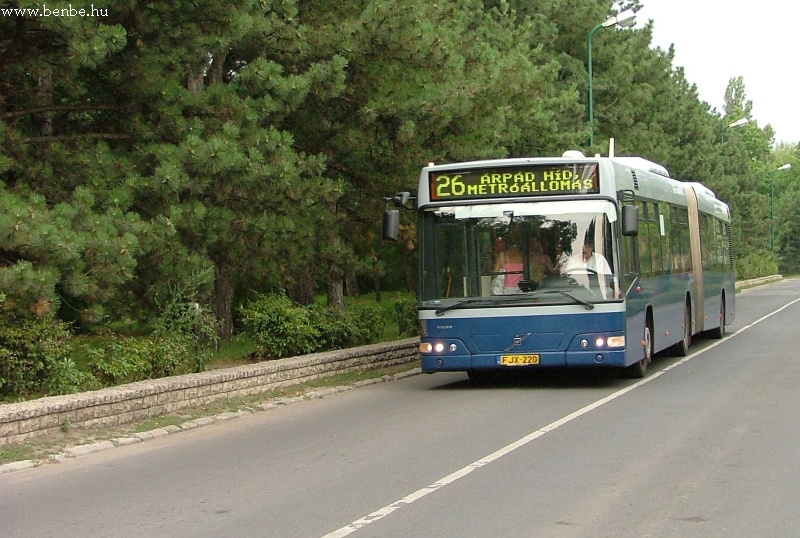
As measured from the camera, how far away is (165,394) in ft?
45.2

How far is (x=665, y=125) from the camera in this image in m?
57.1

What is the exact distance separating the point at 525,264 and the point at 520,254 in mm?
153

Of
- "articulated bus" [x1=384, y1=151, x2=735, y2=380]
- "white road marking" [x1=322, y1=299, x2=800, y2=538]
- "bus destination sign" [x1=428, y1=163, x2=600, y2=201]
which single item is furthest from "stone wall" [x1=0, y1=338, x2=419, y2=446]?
"white road marking" [x1=322, y1=299, x2=800, y2=538]

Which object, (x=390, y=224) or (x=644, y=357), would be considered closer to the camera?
(x=390, y=224)

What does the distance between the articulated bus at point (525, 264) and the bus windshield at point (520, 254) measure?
0.04ft

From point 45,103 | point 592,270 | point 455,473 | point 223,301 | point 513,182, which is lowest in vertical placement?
point 455,473

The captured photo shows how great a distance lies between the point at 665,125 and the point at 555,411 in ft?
149

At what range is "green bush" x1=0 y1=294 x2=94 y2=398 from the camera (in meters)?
13.1

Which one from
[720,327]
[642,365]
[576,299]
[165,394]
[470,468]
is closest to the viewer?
[470,468]

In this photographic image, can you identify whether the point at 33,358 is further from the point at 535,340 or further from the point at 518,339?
the point at 535,340

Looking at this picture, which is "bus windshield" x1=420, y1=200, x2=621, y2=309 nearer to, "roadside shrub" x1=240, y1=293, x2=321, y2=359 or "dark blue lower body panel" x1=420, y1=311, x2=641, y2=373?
"dark blue lower body panel" x1=420, y1=311, x2=641, y2=373

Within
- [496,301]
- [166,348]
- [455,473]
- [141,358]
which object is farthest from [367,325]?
[455,473]

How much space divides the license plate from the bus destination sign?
2.20m

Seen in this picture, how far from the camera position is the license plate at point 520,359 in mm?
15883
